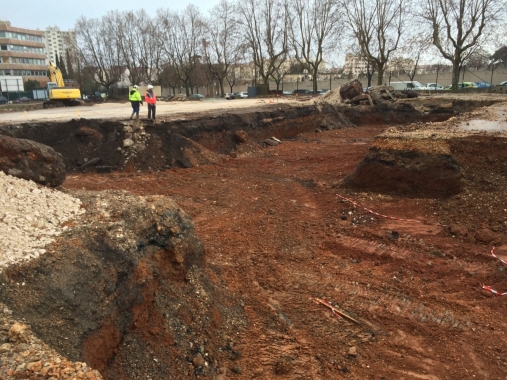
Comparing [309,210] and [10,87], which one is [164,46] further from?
[309,210]

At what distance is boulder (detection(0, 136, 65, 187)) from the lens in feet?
17.6

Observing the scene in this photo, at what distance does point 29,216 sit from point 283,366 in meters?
3.17

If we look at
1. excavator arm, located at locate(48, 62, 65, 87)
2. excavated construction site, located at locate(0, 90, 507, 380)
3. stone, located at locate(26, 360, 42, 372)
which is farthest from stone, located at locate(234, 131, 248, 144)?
excavator arm, located at locate(48, 62, 65, 87)

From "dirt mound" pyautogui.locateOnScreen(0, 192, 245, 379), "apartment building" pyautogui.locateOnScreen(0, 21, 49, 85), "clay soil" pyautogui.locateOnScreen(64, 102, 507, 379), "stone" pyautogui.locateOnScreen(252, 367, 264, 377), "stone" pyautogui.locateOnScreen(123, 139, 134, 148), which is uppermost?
"apartment building" pyautogui.locateOnScreen(0, 21, 49, 85)

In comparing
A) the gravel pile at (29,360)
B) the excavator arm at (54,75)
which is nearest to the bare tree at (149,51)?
the excavator arm at (54,75)

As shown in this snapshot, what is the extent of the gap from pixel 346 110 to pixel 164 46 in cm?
3693

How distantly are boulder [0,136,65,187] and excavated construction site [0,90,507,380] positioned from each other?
1.54ft

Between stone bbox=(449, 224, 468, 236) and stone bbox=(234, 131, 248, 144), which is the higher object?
stone bbox=(234, 131, 248, 144)

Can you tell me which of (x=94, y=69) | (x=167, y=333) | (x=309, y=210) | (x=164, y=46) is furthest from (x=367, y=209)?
(x=94, y=69)

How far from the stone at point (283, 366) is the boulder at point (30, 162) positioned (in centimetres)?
406

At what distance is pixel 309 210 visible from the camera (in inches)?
345

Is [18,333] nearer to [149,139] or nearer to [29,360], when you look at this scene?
[29,360]

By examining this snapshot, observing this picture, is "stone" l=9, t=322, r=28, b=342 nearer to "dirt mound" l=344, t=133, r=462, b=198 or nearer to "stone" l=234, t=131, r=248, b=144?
"dirt mound" l=344, t=133, r=462, b=198

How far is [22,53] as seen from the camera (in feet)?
245
